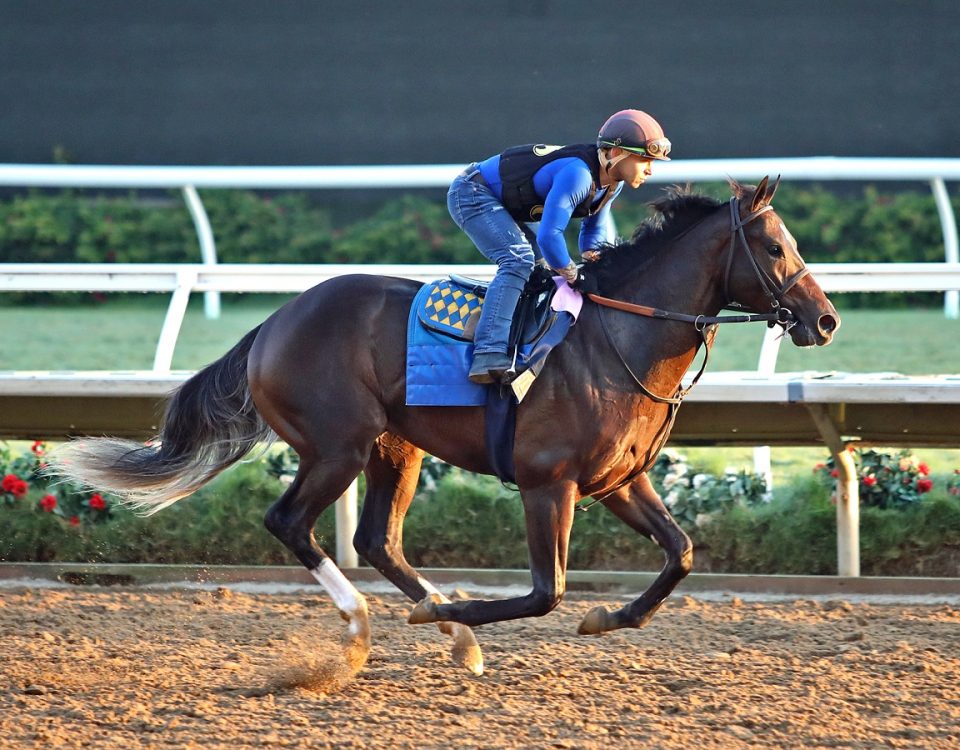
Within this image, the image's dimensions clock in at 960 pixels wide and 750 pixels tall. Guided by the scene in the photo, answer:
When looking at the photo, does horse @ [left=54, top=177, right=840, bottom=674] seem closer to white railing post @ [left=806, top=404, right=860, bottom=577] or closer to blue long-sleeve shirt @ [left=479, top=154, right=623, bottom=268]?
blue long-sleeve shirt @ [left=479, top=154, right=623, bottom=268]

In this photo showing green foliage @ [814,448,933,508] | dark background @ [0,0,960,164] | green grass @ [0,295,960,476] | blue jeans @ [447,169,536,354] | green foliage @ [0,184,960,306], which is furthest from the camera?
dark background @ [0,0,960,164]

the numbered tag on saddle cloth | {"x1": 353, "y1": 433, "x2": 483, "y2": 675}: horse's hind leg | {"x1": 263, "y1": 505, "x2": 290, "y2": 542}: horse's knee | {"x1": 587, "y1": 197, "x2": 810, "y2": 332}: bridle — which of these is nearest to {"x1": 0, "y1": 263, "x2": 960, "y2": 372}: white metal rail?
{"x1": 353, "y1": 433, "x2": 483, "y2": 675}: horse's hind leg

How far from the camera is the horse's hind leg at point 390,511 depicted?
15.3 feet

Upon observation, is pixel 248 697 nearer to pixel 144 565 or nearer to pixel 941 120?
pixel 144 565

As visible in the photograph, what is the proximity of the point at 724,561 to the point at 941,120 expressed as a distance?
17.9 ft

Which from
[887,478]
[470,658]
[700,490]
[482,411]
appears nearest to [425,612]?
[470,658]

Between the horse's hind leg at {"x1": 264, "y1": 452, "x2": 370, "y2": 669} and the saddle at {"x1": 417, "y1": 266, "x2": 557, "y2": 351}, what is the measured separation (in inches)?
21.1

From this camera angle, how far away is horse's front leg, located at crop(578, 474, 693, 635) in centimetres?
432

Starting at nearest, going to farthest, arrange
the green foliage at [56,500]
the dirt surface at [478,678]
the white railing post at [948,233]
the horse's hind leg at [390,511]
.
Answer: the dirt surface at [478,678], the horse's hind leg at [390,511], the green foliage at [56,500], the white railing post at [948,233]

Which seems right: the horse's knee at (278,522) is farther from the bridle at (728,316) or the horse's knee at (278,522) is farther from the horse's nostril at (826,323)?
the horse's nostril at (826,323)

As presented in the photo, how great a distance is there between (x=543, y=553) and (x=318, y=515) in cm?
82

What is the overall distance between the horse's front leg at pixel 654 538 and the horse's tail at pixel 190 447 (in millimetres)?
1312

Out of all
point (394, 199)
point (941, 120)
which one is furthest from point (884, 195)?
point (394, 199)

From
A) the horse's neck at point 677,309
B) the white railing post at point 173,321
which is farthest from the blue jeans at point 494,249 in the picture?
the white railing post at point 173,321
